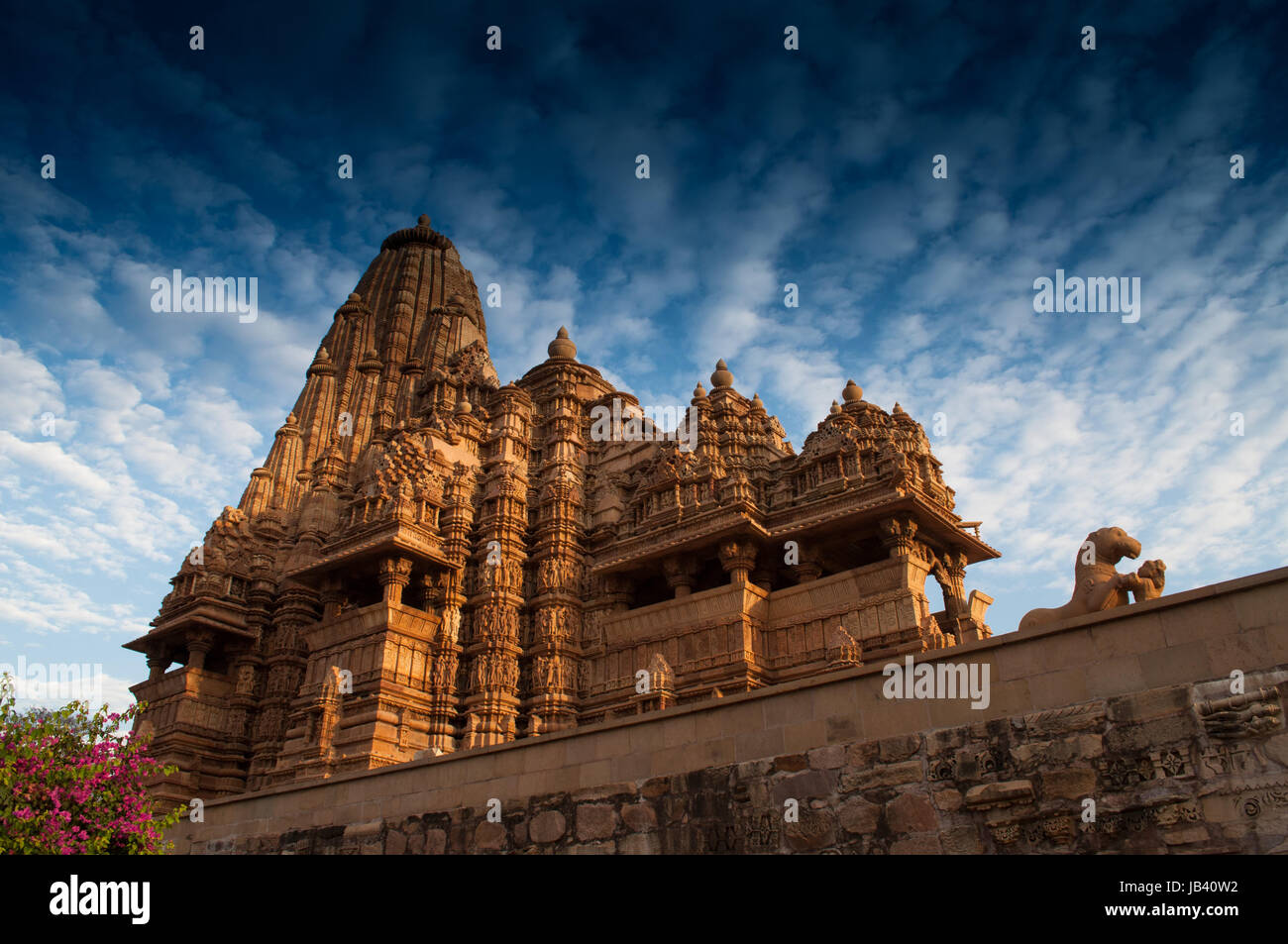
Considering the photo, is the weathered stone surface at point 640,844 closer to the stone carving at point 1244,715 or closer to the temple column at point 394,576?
the stone carving at point 1244,715

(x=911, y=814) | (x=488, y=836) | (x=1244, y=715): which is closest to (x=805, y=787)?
(x=911, y=814)

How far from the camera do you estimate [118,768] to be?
14805mm

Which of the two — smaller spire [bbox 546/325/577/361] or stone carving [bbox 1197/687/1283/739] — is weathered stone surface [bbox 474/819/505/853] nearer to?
stone carving [bbox 1197/687/1283/739]

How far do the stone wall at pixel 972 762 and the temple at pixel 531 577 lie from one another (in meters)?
11.2

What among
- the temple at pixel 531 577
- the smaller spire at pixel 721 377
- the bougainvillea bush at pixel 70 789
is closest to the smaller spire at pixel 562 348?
the temple at pixel 531 577

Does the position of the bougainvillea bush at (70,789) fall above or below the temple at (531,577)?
below

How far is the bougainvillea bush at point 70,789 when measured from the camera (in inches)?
537

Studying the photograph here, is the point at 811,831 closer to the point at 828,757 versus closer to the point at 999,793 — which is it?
the point at 828,757

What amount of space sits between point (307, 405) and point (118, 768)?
3165 cm

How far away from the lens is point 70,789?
14227 millimetres

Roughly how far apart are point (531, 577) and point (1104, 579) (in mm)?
22230

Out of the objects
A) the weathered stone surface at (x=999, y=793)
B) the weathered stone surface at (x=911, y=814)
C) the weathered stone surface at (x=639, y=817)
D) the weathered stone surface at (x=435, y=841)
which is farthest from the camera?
the weathered stone surface at (x=435, y=841)

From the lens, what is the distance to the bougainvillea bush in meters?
13.6
